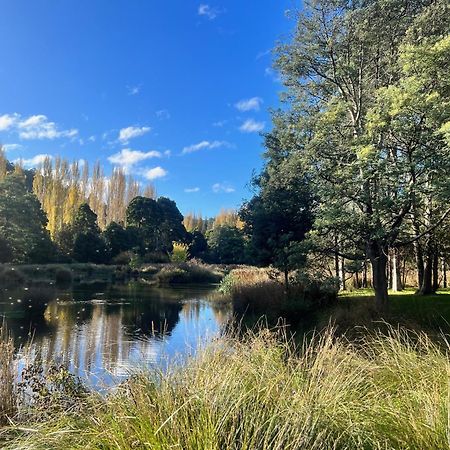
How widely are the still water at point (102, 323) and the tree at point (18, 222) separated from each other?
784 cm

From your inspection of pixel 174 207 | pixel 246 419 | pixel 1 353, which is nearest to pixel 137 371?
pixel 246 419

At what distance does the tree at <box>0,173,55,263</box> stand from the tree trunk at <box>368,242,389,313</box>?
23.4 m

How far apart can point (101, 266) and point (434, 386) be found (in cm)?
3345

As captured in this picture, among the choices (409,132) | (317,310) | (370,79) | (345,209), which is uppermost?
(370,79)

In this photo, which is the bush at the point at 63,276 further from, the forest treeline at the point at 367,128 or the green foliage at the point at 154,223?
the forest treeline at the point at 367,128

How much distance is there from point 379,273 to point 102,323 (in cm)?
797

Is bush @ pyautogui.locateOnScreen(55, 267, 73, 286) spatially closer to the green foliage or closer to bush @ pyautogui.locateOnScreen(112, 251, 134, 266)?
bush @ pyautogui.locateOnScreen(112, 251, 134, 266)

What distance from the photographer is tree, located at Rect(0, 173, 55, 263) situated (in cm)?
2722

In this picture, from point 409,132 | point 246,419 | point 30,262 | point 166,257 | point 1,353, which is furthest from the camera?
point 166,257

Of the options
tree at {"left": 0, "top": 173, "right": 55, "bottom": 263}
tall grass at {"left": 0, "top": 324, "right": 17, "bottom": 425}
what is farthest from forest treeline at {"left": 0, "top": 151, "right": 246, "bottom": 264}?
tall grass at {"left": 0, "top": 324, "right": 17, "bottom": 425}

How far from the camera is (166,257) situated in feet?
136

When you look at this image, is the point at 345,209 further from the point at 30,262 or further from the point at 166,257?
the point at 166,257

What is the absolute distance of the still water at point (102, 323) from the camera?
7.90 m

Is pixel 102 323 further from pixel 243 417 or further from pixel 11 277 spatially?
pixel 11 277
